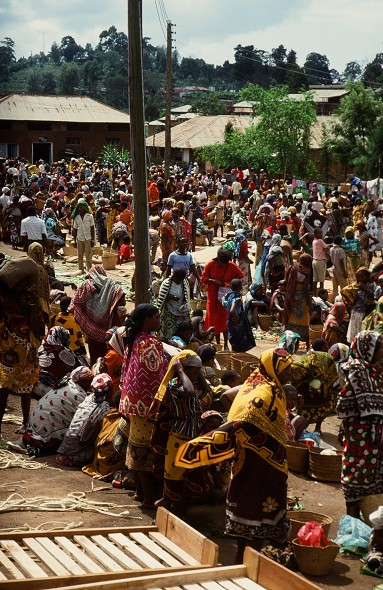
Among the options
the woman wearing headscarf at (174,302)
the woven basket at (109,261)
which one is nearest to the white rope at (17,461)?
the woman wearing headscarf at (174,302)

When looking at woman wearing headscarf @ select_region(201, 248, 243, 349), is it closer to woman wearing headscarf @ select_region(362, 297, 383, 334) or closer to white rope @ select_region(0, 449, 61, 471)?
woman wearing headscarf @ select_region(362, 297, 383, 334)

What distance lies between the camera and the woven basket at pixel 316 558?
732cm

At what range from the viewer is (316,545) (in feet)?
24.2

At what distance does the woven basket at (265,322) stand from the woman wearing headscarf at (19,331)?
22.7 ft

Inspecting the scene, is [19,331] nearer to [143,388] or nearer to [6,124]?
[143,388]

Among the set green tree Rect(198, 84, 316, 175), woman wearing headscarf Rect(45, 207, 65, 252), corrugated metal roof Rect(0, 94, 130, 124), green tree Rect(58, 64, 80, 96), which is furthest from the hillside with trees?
woman wearing headscarf Rect(45, 207, 65, 252)

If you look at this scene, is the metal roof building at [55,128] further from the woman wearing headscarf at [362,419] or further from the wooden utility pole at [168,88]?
the woman wearing headscarf at [362,419]

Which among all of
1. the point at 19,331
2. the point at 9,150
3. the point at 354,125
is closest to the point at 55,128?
the point at 9,150

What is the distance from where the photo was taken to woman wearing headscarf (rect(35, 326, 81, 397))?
10.9 metres

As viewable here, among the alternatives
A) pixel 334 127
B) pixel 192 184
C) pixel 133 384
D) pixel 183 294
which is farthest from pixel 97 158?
pixel 133 384

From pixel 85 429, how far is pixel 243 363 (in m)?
3.55

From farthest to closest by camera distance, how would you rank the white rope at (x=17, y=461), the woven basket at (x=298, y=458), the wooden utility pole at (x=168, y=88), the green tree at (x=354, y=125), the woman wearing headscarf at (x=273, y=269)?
the green tree at (x=354, y=125) → the wooden utility pole at (x=168, y=88) → the woman wearing headscarf at (x=273, y=269) → the woven basket at (x=298, y=458) → the white rope at (x=17, y=461)

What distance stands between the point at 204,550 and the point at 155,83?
504 ft

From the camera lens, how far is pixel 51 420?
9555mm
